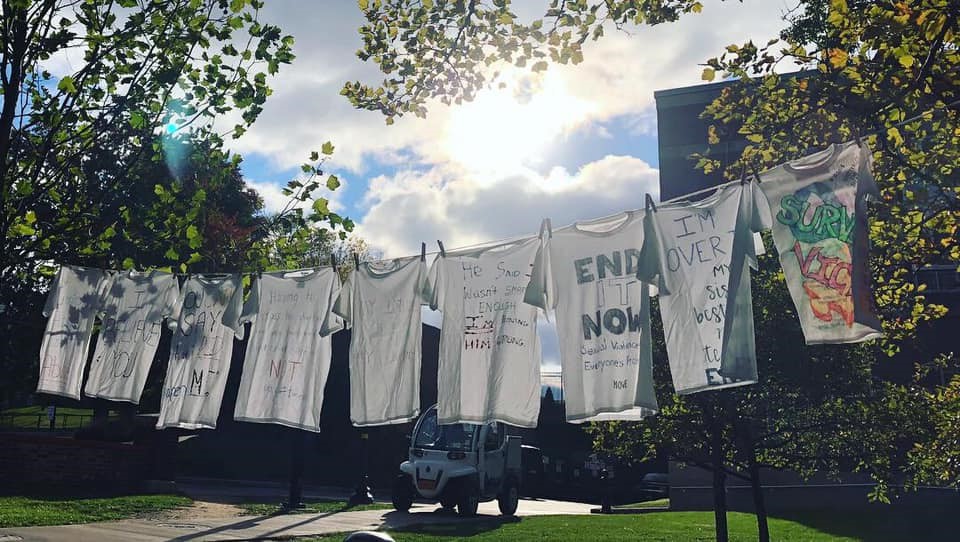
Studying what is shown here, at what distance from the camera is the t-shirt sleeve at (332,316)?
8609 millimetres

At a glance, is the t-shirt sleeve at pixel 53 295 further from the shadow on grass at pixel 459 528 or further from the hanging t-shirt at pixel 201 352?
the shadow on grass at pixel 459 528

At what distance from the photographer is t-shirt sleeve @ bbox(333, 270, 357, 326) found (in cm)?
853

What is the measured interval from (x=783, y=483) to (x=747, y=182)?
21.7 meters

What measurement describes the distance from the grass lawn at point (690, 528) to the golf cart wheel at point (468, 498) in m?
0.78

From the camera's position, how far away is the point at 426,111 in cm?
938

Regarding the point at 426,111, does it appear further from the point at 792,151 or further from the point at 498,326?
the point at 792,151

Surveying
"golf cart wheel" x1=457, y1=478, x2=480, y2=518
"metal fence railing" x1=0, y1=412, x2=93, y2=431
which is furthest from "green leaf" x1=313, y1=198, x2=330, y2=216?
"metal fence railing" x1=0, y1=412, x2=93, y2=431

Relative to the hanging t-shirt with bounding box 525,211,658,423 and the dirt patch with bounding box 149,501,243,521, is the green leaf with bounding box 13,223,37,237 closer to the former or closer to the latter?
the hanging t-shirt with bounding box 525,211,658,423

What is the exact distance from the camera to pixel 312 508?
1952 cm

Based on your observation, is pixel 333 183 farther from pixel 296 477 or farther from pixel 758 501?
pixel 296 477

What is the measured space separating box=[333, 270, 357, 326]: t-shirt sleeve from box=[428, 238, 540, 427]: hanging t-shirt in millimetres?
1228

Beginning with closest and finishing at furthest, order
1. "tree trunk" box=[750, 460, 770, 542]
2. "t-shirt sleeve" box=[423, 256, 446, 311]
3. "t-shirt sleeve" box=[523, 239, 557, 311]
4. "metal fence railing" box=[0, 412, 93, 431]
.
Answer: "t-shirt sleeve" box=[523, 239, 557, 311], "t-shirt sleeve" box=[423, 256, 446, 311], "tree trunk" box=[750, 460, 770, 542], "metal fence railing" box=[0, 412, 93, 431]

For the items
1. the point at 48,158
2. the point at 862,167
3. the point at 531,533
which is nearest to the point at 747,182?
the point at 862,167

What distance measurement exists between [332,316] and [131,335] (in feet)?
9.32
